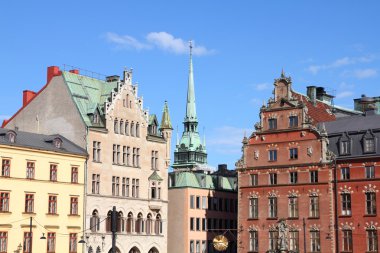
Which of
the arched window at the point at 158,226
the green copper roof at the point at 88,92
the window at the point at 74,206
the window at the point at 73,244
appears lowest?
the window at the point at 73,244

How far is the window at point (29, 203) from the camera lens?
242ft

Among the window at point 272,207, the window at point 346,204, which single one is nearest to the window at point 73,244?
the window at point 272,207

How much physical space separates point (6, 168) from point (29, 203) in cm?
491

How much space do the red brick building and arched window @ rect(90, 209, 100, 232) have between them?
19.5 m

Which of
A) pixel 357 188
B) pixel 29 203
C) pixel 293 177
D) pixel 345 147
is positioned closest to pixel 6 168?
pixel 29 203

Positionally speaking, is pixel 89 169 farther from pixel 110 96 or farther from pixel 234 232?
pixel 234 232

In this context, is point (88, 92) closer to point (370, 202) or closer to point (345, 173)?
point (345, 173)

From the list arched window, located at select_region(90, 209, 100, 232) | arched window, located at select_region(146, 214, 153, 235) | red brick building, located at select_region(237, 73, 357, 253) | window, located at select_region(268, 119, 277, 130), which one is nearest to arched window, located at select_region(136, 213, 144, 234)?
arched window, located at select_region(146, 214, 153, 235)

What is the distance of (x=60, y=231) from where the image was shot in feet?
253

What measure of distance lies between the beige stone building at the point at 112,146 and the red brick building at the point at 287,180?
464 inches

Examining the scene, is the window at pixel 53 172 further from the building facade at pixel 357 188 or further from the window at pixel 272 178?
the building facade at pixel 357 188

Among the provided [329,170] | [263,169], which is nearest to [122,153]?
[263,169]

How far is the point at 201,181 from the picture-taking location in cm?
10362

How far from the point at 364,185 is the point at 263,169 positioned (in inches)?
562
